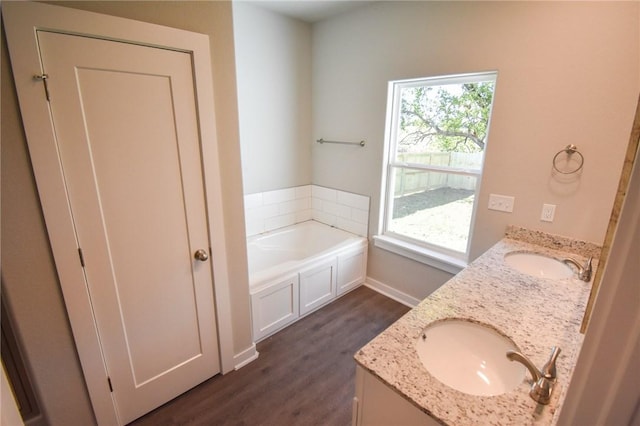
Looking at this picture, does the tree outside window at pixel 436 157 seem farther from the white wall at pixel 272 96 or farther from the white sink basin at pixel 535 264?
the white wall at pixel 272 96

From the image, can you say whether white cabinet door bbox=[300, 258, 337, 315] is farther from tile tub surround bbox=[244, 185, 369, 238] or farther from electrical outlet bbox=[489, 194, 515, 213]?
electrical outlet bbox=[489, 194, 515, 213]

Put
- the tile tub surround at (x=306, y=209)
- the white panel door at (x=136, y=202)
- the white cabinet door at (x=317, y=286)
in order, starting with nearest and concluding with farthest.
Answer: the white panel door at (x=136, y=202) → the white cabinet door at (x=317, y=286) → the tile tub surround at (x=306, y=209)

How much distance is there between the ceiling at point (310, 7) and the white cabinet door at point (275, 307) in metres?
2.43

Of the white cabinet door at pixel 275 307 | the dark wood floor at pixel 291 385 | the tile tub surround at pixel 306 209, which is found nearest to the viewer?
the dark wood floor at pixel 291 385

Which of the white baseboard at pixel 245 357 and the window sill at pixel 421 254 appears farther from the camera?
the window sill at pixel 421 254

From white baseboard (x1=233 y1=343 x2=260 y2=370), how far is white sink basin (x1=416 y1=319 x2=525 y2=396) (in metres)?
1.45

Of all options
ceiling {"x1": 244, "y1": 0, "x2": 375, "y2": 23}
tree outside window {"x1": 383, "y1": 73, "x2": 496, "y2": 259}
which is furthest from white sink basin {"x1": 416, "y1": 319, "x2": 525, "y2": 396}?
ceiling {"x1": 244, "y1": 0, "x2": 375, "y2": 23}

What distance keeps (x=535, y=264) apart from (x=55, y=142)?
270 centimetres

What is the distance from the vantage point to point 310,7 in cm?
275

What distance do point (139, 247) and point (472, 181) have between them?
93.1 inches

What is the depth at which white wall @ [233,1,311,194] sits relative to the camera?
9.23 feet

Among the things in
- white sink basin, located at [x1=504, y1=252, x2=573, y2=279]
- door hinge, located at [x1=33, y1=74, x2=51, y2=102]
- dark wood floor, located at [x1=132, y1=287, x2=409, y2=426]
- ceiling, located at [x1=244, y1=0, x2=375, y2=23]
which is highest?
ceiling, located at [x1=244, y1=0, x2=375, y2=23]

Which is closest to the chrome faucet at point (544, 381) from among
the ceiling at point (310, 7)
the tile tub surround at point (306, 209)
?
the tile tub surround at point (306, 209)

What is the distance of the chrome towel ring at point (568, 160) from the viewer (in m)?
1.82
